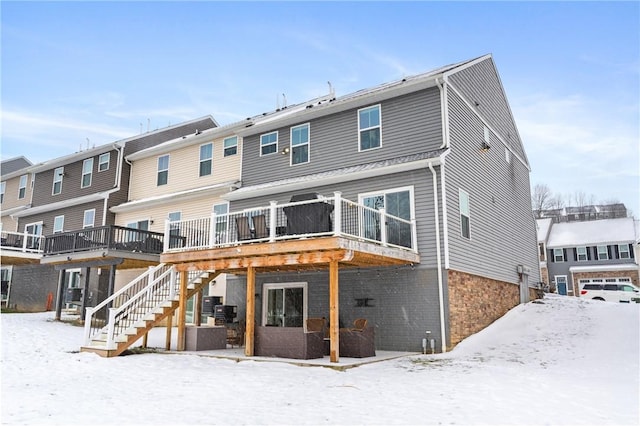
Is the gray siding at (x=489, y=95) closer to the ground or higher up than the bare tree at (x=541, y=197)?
closer to the ground

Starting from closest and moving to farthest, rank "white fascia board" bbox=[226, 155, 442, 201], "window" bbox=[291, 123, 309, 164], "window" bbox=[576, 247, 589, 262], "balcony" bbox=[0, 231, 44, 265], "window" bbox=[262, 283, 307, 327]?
1. "white fascia board" bbox=[226, 155, 442, 201]
2. "window" bbox=[262, 283, 307, 327]
3. "window" bbox=[291, 123, 309, 164]
4. "balcony" bbox=[0, 231, 44, 265]
5. "window" bbox=[576, 247, 589, 262]

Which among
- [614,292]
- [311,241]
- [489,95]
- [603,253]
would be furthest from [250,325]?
[603,253]

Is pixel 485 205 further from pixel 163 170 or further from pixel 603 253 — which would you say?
pixel 603 253

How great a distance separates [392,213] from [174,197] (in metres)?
9.98

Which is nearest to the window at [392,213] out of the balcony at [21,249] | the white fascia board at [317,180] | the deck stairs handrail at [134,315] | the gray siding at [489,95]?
the white fascia board at [317,180]

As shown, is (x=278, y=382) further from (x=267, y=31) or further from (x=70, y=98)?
(x=70, y=98)

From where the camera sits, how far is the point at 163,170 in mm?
21203

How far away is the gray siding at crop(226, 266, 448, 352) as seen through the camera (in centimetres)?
1257

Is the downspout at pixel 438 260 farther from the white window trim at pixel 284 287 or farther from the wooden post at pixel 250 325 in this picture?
the wooden post at pixel 250 325

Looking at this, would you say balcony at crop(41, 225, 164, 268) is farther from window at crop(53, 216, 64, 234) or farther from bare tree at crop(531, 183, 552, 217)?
bare tree at crop(531, 183, 552, 217)

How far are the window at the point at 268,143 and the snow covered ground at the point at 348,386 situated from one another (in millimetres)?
7993

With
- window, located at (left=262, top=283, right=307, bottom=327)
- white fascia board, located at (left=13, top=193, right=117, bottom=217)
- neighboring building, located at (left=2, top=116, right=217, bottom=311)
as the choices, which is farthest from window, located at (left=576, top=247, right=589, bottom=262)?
white fascia board, located at (left=13, top=193, right=117, bottom=217)

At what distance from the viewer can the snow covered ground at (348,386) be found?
240 inches

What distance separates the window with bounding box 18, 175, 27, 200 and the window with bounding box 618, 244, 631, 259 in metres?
40.8
